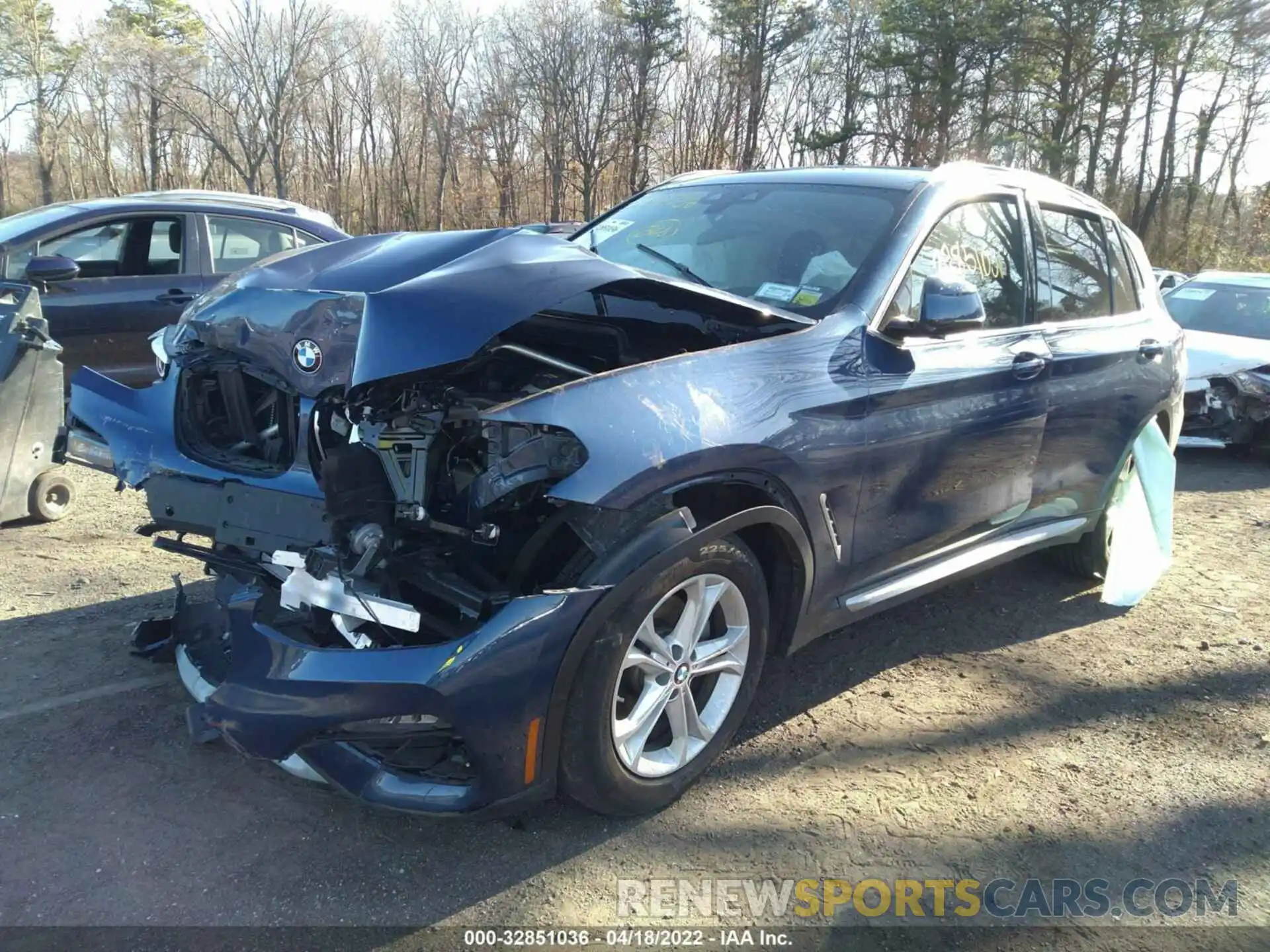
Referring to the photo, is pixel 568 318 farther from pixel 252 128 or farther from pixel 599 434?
pixel 252 128

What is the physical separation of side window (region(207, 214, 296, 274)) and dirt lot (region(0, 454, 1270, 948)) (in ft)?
11.9

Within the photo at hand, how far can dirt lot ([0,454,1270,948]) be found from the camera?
2.47m

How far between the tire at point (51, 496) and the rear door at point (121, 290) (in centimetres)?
169

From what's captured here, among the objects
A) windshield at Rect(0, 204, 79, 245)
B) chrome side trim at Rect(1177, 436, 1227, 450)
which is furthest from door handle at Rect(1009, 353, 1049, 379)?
windshield at Rect(0, 204, 79, 245)

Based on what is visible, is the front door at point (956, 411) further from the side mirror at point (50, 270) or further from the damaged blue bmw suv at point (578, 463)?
the side mirror at point (50, 270)

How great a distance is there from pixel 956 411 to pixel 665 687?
1588mm

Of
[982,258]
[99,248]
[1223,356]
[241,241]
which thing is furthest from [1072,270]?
[99,248]

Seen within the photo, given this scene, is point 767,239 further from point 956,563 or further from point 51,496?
point 51,496

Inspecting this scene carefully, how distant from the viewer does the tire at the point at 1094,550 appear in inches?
187

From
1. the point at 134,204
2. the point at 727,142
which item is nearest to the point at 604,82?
the point at 727,142

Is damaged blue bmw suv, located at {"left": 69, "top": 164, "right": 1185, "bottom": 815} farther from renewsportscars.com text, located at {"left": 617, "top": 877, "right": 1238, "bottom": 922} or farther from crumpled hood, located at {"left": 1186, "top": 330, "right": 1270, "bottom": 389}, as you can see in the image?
crumpled hood, located at {"left": 1186, "top": 330, "right": 1270, "bottom": 389}

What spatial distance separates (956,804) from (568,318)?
2021mm

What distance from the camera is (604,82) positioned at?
30.5 m

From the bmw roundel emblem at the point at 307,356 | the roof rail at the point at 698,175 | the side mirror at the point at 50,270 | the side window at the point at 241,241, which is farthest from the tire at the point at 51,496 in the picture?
the roof rail at the point at 698,175
